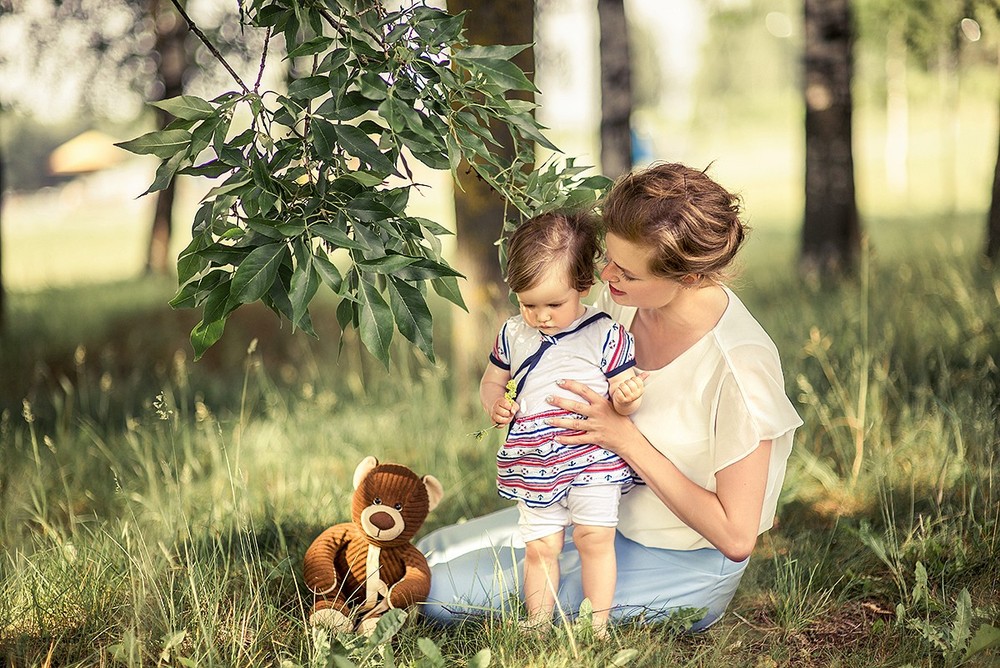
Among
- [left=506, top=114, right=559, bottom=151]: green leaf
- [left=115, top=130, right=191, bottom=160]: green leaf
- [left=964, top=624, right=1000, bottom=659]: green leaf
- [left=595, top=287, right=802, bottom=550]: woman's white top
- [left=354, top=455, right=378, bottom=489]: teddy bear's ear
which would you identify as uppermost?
[left=506, top=114, right=559, bottom=151]: green leaf

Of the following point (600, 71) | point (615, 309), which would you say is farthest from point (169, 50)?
point (615, 309)

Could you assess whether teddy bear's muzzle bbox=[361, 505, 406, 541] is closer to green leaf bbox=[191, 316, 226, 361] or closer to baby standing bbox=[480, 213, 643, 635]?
baby standing bbox=[480, 213, 643, 635]

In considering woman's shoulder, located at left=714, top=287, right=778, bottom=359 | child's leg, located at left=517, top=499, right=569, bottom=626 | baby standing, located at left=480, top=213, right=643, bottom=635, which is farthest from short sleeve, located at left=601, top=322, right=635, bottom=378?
child's leg, located at left=517, top=499, right=569, bottom=626

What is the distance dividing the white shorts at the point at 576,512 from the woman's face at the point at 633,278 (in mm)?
499

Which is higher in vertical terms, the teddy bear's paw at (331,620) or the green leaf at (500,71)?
the green leaf at (500,71)

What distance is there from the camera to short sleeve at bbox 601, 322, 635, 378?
261 centimetres

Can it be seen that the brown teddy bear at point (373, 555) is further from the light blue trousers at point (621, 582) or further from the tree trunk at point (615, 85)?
the tree trunk at point (615, 85)

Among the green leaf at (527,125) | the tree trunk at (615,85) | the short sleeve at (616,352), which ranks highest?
the tree trunk at (615,85)

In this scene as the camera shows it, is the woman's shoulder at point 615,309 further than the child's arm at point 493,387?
Yes

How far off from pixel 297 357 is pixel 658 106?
62077mm

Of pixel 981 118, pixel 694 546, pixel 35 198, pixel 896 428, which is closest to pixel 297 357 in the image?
pixel 896 428

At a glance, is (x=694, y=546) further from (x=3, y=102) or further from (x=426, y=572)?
(x=3, y=102)

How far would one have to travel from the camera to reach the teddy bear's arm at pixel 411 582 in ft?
9.12

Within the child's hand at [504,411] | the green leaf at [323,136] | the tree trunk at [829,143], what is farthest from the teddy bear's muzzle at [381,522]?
the tree trunk at [829,143]
